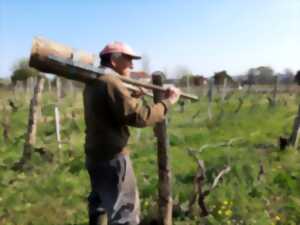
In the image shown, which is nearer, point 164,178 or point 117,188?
point 117,188

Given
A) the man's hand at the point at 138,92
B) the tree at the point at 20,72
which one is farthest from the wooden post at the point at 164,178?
the tree at the point at 20,72

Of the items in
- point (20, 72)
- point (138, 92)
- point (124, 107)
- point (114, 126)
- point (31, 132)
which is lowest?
point (31, 132)

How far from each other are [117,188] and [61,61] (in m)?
1.08

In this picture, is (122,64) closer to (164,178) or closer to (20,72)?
(164,178)

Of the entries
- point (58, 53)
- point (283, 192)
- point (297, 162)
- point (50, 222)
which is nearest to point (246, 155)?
point (297, 162)

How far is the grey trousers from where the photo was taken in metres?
4.24

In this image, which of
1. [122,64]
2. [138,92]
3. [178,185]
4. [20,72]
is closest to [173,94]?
[138,92]

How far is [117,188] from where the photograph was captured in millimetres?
4262

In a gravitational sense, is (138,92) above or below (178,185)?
above

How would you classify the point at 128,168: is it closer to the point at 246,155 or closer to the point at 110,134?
the point at 110,134

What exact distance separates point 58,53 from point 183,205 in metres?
2.45

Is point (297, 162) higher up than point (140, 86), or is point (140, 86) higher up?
point (140, 86)

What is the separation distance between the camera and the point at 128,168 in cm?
431

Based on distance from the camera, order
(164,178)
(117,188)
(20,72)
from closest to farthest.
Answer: (117,188), (164,178), (20,72)
